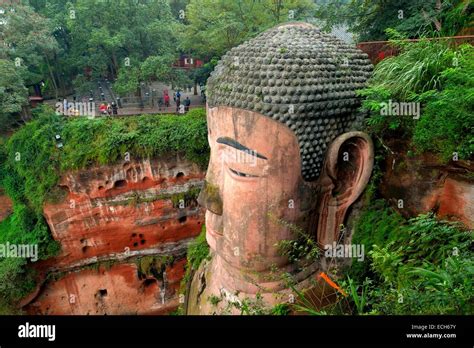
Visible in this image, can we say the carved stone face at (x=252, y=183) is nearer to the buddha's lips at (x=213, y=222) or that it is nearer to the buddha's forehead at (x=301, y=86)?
the buddha's lips at (x=213, y=222)

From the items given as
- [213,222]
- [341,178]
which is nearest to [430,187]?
[341,178]

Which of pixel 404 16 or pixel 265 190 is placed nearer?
pixel 265 190

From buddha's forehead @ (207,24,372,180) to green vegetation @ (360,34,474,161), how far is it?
35 centimetres

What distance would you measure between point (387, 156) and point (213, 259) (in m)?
3.74

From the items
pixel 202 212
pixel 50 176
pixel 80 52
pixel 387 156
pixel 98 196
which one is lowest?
pixel 202 212

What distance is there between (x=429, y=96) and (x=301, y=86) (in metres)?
1.48

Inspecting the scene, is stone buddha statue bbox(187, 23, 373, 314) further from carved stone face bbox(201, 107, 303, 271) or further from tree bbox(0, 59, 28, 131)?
tree bbox(0, 59, 28, 131)

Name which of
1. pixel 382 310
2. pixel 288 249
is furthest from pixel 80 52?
pixel 382 310

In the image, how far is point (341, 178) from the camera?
200 inches

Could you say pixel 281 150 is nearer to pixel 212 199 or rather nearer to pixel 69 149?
pixel 212 199

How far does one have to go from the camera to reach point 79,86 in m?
17.3

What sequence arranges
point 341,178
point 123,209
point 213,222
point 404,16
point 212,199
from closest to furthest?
point 341,178 < point 212,199 < point 213,222 < point 404,16 < point 123,209

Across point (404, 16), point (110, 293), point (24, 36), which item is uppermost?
point (24, 36)
